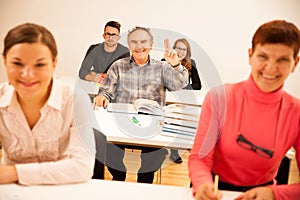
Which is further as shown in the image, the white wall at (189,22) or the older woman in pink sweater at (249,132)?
A: the white wall at (189,22)

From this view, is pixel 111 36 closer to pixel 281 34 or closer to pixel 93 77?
pixel 93 77

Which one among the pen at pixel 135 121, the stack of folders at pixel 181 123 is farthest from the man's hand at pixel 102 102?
the stack of folders at pixel 181 123

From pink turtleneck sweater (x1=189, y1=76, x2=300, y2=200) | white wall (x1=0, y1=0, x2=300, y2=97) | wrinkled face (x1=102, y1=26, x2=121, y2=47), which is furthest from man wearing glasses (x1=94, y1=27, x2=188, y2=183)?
white wall (x1=0, y1=0, x2=300, y2=97)

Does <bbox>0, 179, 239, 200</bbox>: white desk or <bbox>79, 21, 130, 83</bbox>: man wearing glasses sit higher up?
<bbox>79, 21, 130, 83</bbox>: man wearing glasses

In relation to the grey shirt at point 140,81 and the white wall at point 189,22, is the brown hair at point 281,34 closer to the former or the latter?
the grey shirt at point 140,81

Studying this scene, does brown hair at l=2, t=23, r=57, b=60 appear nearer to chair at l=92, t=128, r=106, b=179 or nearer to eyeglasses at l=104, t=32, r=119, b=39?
chair at l=92, t=128, r=106, b=179

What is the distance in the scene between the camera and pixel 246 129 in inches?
45.0

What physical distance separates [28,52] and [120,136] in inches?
37.9

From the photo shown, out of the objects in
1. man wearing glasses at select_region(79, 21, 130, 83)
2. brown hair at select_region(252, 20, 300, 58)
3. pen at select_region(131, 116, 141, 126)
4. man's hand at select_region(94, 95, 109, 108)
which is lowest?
pen at select_region(131, 116, 141, 126)

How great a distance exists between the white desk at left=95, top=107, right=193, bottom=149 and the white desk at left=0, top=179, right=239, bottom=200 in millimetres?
584

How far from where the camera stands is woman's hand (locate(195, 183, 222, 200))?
110 cm

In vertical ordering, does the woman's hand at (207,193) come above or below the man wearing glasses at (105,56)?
below

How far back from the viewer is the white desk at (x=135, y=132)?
182 centimetres

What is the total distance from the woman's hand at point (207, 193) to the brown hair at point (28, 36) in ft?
Answer: 2.09
